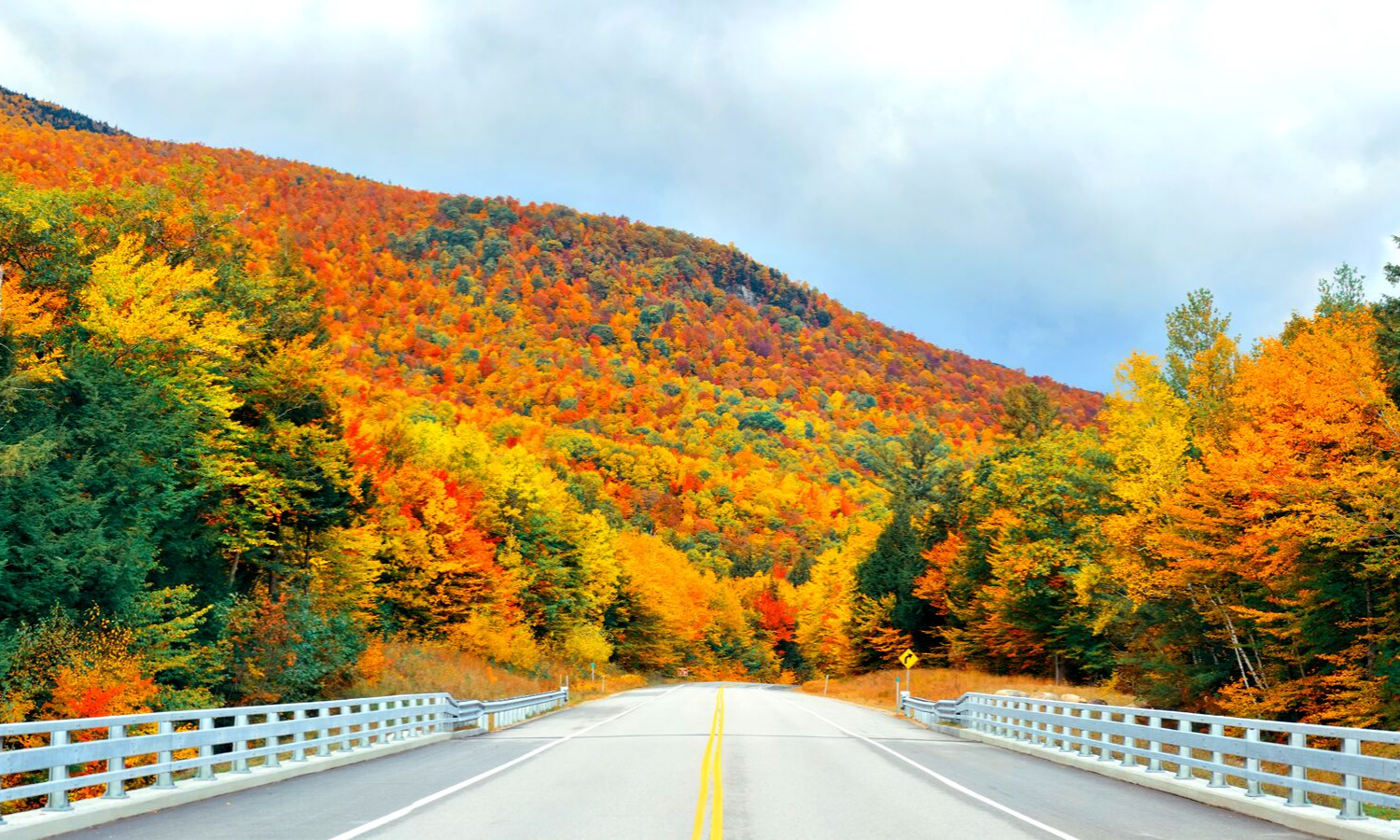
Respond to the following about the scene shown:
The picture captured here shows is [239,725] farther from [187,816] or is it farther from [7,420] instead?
[7,420]

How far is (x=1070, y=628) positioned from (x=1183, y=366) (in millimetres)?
13566

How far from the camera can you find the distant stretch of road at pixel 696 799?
10867 mm

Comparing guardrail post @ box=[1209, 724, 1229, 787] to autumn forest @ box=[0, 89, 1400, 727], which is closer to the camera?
guardrail post @ box=[1209, 724, 1229, 787]

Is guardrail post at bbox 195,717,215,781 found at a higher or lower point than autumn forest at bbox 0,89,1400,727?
lower

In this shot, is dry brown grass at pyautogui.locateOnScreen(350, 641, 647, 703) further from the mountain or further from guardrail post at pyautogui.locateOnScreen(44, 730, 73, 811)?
guardrail post at pyautogui.locateOnScreen(44, 730, 73, 811)

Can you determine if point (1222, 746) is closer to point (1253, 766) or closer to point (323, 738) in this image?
point (1253, 766)

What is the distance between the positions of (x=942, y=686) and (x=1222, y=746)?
41.0m

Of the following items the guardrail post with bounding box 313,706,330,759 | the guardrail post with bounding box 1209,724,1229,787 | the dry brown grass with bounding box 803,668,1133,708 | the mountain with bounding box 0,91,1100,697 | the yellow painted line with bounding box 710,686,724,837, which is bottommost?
the dry brown grass with bounding box 803,668,1133,708

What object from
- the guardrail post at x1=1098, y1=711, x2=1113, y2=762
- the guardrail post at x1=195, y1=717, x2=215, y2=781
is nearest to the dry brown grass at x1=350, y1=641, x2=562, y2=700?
Answer: the guardrail post at x1=195, y1=717, x2=215, y2=781

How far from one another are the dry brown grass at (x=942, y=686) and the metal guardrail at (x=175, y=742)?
23990mm

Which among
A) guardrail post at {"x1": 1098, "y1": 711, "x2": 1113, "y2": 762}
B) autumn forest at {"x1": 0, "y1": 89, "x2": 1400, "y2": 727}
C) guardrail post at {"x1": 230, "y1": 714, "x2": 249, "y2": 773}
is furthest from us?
autumn forest at {"x1": 0, "y1": 89, "x2": 1400, "y2": 727}

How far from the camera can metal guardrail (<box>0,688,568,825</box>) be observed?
10.6 m

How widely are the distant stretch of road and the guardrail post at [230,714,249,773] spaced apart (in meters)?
0.58

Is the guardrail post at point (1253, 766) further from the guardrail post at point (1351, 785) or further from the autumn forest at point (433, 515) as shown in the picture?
the autumn forest at point (433, 515)
